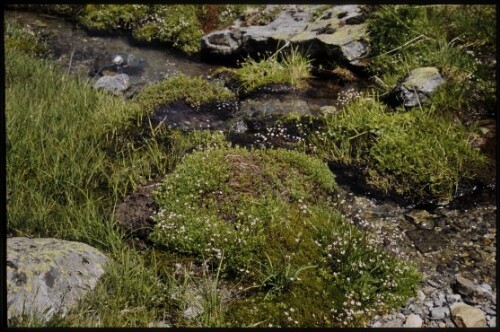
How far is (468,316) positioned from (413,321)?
48cm

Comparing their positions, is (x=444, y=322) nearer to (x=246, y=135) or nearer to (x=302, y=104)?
(x=246, y=135)

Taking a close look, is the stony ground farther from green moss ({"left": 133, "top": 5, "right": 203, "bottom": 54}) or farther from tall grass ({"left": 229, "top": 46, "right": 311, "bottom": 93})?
green moss ({"left": 133, "top": 5, "right": 203, "bottom": 54})

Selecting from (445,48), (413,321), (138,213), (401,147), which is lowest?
(413,321)

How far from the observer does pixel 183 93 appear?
908 centimetres

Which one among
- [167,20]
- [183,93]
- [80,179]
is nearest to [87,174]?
[80,179]

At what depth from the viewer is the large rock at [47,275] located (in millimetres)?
4719

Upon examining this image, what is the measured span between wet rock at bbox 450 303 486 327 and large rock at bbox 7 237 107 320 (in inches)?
127

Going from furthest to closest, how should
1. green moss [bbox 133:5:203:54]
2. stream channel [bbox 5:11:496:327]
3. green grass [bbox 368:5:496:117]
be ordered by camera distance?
green moss [bbox 133:5:203:54] < green grass [bbox 368:5:496:117] < stream channel [bbox 5:11:496:327]

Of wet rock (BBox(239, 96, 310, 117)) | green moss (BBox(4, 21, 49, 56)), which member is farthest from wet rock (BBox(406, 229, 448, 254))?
green moss (BBox(4, 21, 49, 56))

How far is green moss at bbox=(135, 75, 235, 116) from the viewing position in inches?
344

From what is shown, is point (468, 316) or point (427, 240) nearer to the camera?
point (468, 316)

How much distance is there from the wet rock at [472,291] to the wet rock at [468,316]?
150mm

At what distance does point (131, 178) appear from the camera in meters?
6.66

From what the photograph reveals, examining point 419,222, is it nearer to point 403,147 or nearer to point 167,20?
point 403,147
